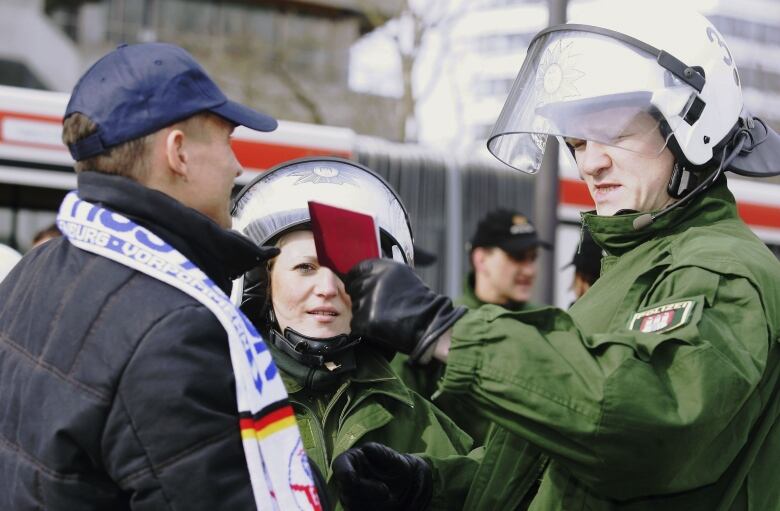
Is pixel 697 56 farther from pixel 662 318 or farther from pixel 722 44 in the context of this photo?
pixel 662 318

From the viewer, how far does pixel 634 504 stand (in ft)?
6.99

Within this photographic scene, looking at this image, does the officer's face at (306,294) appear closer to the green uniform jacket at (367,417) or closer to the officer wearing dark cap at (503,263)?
the green uniform jacket at (367,417)

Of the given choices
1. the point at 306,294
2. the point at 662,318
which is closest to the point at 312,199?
the point at 306,294

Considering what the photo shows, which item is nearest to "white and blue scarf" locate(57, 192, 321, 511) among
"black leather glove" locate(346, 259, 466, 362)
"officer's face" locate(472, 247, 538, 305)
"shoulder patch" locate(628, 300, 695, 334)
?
"black leather glove" locate(346, 259, 466, 362)

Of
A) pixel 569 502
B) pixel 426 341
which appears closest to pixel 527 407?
pixel 426 341

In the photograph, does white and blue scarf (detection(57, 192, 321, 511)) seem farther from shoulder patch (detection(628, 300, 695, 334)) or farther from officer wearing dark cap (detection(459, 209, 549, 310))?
officer wearing dark cap (detection(459, 209, 549, 310))

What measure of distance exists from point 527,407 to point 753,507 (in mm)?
629

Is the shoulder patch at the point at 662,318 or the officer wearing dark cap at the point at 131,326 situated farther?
the shoulder patch at the point at 662,318

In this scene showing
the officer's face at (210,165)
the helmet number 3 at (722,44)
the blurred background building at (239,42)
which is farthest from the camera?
the blurred background building at (239,42)

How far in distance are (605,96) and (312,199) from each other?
1.02 metres

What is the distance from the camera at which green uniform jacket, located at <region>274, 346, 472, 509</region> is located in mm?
2854

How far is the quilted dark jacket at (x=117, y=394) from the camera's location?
1787 millimetres

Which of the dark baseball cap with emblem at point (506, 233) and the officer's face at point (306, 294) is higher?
the officer's face at point (306, 294)

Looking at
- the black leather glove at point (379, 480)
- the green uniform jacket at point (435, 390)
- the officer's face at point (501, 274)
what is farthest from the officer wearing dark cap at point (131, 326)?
the officer's face at point (501, 274)
